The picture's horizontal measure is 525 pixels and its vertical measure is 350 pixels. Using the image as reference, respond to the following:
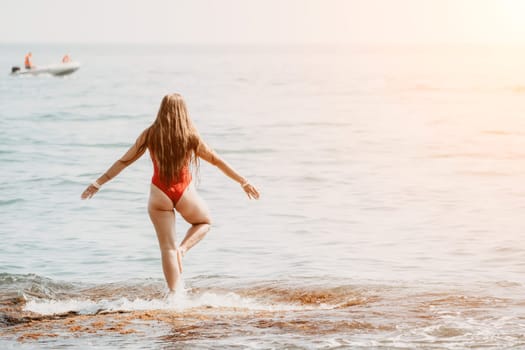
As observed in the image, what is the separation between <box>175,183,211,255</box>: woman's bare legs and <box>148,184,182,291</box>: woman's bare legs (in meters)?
0.08

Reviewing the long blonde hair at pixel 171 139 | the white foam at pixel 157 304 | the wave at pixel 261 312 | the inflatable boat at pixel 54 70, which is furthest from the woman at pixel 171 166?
the inflatable boat at pixel 54 70

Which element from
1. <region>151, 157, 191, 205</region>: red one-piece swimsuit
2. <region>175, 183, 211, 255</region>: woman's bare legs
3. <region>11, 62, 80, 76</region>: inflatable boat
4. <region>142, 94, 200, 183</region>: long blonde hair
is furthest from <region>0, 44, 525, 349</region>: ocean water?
<region>11, 62, 80, 76</region>: inflatable boat

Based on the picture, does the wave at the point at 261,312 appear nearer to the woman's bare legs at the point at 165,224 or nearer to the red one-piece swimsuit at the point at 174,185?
the woman's bare legs at the point at 165,224

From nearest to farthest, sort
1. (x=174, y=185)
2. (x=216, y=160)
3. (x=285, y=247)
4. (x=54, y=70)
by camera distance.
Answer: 1. (x=174, y=185)
2. (x=216, y=160)
3. (x=285, y=247)
4. (x=54, y=70)

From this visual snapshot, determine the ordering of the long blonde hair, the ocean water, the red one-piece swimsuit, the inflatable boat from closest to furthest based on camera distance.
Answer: the ocean water < the long blonde hair < the red one-piece swimsuit < the inflatable boat

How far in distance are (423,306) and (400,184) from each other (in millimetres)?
11088

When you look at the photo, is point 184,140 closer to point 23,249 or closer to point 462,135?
point 23,249

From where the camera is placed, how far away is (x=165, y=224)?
7926 millimetres

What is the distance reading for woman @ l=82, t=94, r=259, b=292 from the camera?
306 inches

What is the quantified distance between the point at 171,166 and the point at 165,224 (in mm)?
504

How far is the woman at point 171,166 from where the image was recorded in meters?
7.77

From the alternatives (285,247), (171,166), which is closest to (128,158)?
(171,166)

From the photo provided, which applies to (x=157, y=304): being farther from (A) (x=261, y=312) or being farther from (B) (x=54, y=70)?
(B) (x=54, y=70)

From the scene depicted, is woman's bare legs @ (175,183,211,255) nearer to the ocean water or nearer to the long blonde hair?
the long blonde hair
